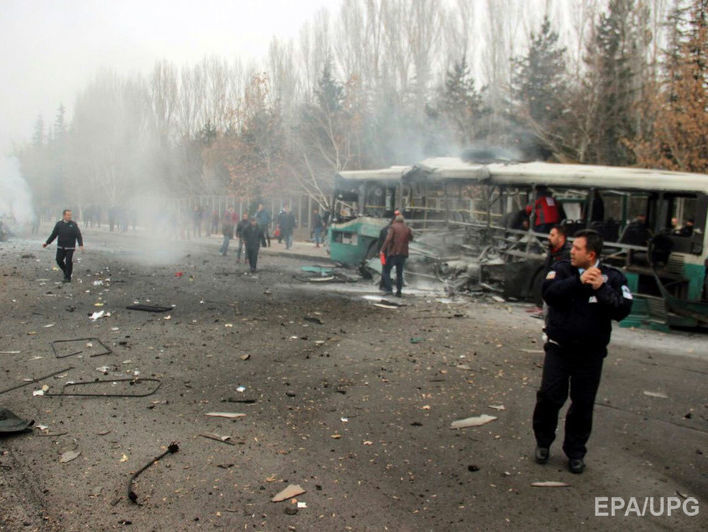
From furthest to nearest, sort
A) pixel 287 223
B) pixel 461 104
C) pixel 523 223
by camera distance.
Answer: pixel 461 104 < pixel 287 223 < pixel 523 223

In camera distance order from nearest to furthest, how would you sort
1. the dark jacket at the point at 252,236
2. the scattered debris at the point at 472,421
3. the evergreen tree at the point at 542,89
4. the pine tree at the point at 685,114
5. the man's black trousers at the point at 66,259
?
the scattered debris at the point at 472,421 < the man's black trousers at the point at 66,259 < the dark jacket at the point at 252,236 < the pine tree at the point at 685,114 < the evergreen tree at the point at 542,89

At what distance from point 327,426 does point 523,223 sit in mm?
8889

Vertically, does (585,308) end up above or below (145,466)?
above

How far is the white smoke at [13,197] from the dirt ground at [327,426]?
2679cm

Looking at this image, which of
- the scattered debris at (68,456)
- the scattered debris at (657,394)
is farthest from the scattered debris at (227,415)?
the scattered debris at (657,394)

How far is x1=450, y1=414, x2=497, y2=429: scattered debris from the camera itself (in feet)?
16.3

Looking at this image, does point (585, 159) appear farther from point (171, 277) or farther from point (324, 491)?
point (324, 491)

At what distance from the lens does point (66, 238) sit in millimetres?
12703

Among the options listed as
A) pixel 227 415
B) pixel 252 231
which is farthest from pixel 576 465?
pixel 252 231

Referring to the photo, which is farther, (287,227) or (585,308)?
(287,227)

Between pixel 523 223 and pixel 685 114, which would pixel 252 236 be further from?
pixel 685 114

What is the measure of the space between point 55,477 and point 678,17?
1049 inches

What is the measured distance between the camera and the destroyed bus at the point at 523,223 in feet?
32.3

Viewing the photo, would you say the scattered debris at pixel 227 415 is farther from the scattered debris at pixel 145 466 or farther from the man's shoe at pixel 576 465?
the man's shoe at pixel 576 465
